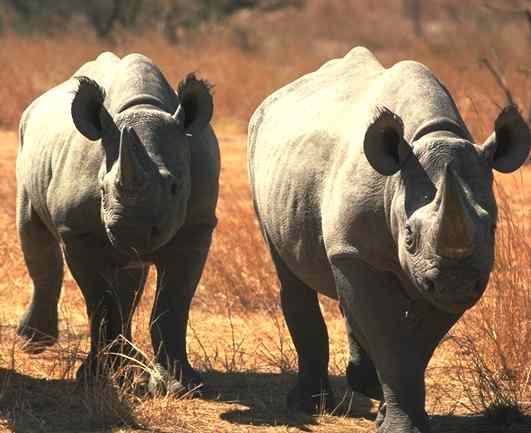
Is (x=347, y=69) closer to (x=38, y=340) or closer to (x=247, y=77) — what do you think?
(x=38, y=340)

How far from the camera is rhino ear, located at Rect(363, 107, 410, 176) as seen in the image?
532cm

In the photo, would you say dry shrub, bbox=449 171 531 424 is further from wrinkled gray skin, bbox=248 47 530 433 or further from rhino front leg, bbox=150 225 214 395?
rhino front leg, bbox=150 225 214 395

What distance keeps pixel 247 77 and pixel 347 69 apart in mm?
11755

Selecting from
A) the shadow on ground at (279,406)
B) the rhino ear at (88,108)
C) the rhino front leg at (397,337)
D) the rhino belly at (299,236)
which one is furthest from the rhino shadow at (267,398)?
the rhino ear at (88,108)

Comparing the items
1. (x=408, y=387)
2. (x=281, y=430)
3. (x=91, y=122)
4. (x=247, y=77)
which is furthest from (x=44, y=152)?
(x=247, y=77)

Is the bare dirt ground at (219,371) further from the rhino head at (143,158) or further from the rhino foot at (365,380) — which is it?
the rhino head at (143,158)

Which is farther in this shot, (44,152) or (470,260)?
(44,152)

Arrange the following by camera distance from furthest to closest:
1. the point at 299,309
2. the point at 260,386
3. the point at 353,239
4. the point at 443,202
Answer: the point at 260,386 → the point at 299,309 → the point at 353,239 → the point at 443,202

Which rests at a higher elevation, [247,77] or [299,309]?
[247,77]

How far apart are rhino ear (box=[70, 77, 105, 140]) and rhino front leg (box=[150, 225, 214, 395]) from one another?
706 mm

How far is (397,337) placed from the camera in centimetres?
561

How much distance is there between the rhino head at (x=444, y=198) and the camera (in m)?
4.95

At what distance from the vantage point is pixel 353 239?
559cm

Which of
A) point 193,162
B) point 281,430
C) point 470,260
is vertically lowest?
point 281,430
